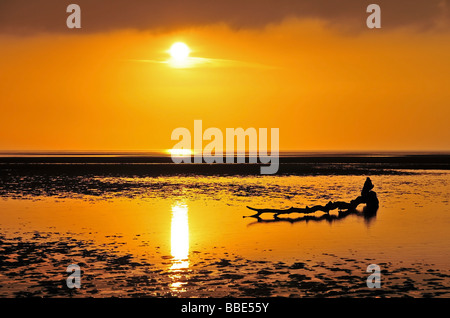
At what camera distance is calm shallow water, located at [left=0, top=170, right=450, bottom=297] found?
49.2 ft

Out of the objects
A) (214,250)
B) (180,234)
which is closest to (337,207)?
(180,234)

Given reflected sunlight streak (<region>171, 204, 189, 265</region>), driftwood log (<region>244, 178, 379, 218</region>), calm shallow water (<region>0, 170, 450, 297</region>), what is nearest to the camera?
calm shallow water (<region>0, 170, 450, 297</region>)

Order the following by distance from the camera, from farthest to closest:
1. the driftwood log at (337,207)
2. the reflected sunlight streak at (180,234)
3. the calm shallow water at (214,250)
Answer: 1. the driftwood log at (337,207)
2. the reflected sunlight streak at (180,234)
3. the calm shallow water at (214,250)

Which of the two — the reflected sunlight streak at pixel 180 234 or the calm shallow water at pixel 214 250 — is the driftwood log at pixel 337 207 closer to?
the calm shallow water at pixel 214 250

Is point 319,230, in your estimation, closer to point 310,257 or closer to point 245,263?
point 310,257

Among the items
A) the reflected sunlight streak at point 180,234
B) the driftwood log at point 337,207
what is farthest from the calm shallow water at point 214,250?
the driftwood log at point 337,207

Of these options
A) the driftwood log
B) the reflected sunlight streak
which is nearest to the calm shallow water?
the reflected sunlight streak

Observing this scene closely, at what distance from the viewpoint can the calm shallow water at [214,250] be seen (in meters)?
15.0

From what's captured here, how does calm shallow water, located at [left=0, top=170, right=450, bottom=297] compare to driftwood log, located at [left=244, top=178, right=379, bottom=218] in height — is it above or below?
below

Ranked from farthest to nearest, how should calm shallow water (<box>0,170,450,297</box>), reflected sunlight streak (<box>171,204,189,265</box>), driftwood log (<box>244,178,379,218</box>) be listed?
driftwood log (<box>244,178,379,218</box>), reflected sunlight streak (<box>171,204,189,265</box>), calm shallow water (<box>0,170,450,297</box>)

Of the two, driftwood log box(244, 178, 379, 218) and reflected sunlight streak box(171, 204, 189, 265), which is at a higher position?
driftwood log box(244, 178, 379, 218)

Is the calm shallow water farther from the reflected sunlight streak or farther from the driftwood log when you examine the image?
the driftwood log

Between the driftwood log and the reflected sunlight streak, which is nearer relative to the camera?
the reflected sunlight streak
